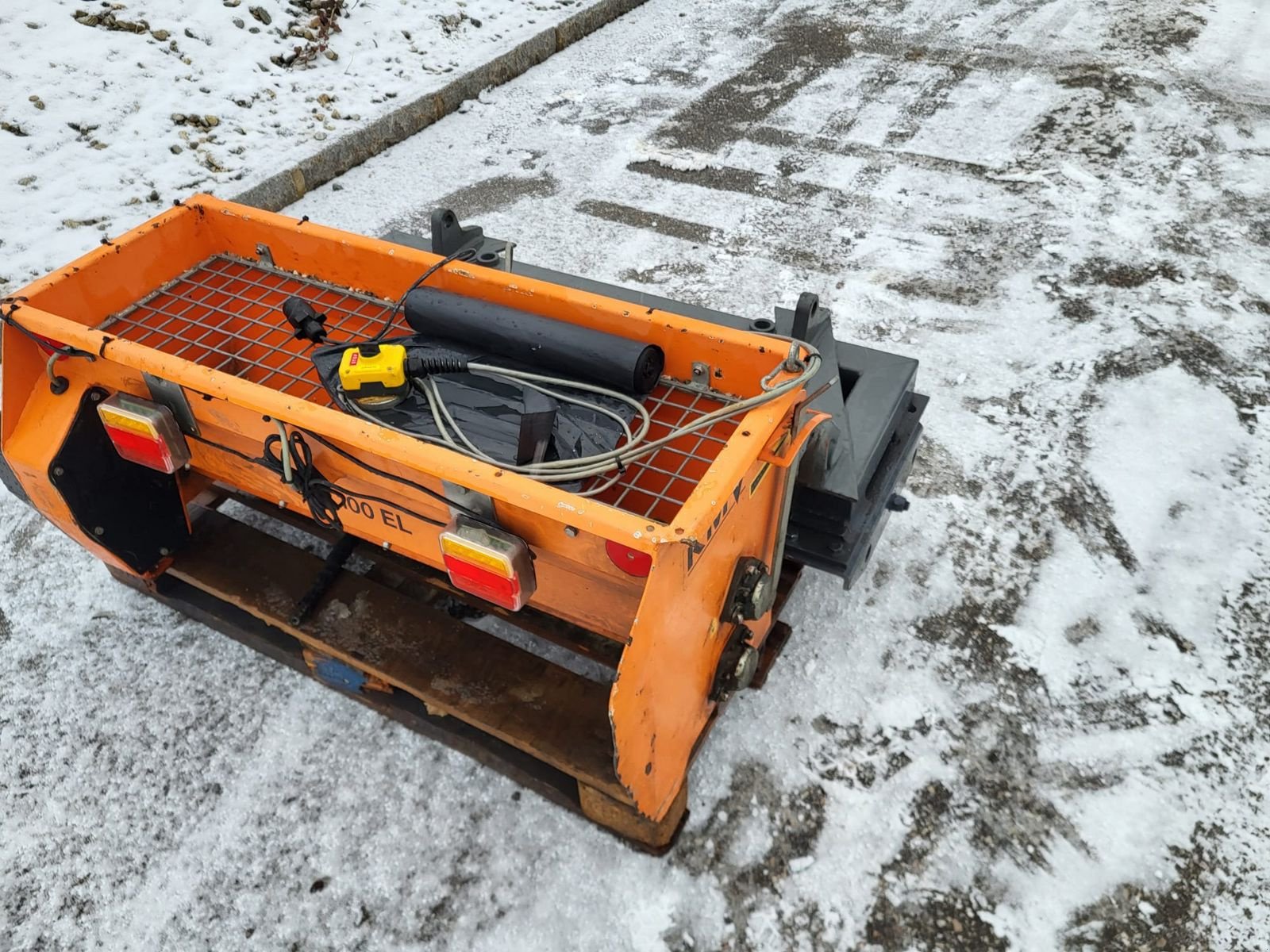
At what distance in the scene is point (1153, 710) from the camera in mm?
2316

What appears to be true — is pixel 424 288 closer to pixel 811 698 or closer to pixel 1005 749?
pixel 811 698

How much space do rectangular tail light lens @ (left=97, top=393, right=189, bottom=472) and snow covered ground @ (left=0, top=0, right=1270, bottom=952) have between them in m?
0.72

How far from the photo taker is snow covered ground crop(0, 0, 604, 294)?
4105mm

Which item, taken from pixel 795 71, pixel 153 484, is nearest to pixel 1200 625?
pixel 153 484

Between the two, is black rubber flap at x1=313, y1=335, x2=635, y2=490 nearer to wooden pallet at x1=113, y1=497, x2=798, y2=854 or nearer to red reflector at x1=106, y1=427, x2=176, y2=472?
red reflector at x1=106, y1=427, x2=176, y2=472

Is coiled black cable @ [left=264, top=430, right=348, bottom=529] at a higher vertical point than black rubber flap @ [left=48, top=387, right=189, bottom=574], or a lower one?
higher

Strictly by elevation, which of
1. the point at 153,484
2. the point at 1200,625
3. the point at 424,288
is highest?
the point at 424,288

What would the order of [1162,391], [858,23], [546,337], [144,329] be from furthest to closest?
1. [858,23]
2. [1162,391]
3. [144,329]
4. [546,337]

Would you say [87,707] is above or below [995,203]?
below

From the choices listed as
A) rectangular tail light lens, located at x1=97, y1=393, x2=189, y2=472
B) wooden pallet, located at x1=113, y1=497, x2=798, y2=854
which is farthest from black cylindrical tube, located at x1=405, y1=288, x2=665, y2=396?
wooden pallet, located at x1=113, y1=497, x2=798, y2=854

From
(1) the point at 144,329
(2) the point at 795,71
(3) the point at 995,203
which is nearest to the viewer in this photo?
(1) the point at 144,329

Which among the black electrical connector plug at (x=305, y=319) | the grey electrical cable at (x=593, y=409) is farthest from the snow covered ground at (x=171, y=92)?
the grey electrical cable at (x=593, y=409)

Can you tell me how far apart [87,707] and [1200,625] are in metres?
3.28

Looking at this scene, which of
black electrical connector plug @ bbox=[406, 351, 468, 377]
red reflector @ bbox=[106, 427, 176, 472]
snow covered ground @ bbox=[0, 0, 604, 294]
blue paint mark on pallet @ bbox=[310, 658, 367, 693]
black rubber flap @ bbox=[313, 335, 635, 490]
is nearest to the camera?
black rubber flap @ bbox=[313, 335, 635, 490]
